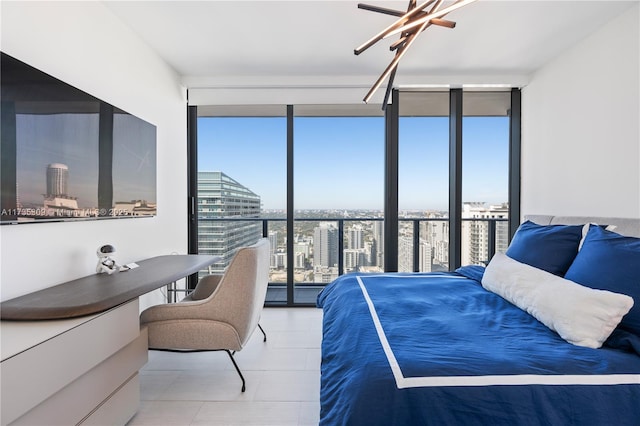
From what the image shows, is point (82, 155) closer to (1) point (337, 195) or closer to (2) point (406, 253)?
(1) point (337, 195)

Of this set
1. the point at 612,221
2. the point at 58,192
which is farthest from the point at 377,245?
the point at 58,192

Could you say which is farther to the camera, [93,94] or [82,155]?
[93,94]

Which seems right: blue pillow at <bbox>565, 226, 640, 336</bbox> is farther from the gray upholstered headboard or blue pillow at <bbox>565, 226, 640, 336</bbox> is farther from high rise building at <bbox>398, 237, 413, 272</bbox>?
high rise building at <bbox>398, 237, 413, 272</bbox>

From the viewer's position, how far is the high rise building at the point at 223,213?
363 cm

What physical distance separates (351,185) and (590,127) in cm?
240

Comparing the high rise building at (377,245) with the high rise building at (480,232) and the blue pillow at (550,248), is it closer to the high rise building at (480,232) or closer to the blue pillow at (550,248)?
the high rise building at (480,232)

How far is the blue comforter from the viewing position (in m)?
0.92

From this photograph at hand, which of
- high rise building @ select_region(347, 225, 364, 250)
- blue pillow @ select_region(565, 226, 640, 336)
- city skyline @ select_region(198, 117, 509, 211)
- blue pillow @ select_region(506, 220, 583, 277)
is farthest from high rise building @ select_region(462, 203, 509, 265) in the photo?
blue pillow @ select_region(565, 226, 640, 336)

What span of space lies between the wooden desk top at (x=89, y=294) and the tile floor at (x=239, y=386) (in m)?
0.76

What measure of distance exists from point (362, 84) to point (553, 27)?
65.9 inches

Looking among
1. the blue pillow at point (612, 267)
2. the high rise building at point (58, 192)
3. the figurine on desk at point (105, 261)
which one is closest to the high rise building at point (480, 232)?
the blue pillow at point (612, 267)

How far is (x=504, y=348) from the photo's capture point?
1.15m

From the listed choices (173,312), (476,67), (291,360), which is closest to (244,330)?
(173,312)

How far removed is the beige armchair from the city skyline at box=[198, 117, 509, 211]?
1808 millimetres
